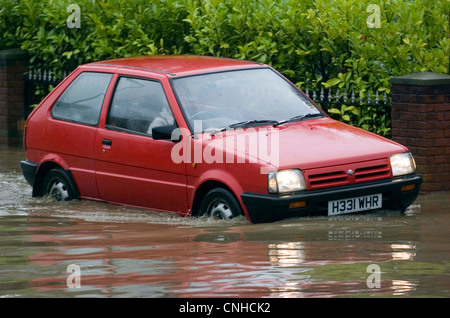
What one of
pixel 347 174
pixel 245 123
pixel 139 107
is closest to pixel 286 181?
pixel 347 174

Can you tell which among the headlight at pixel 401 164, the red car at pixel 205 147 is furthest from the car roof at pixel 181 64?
the headlight at pixel 401 164

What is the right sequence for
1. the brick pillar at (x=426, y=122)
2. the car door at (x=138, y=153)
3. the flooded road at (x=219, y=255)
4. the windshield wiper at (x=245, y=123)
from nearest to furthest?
the flooded road at (x=219, y=255)
the windshield wiper at (x=245, y=123)
the car door at (x=138, y=153)
the brick pillar at (x=426, y=122)

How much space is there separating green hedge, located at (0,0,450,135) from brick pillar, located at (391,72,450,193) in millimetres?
401

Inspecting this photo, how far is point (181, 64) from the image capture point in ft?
33.3

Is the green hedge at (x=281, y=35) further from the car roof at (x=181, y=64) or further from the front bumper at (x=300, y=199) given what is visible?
the front bumper at (x=300, y=199)

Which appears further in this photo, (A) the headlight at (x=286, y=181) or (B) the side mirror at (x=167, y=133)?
(B) the side mirror at (x=167, y=133)

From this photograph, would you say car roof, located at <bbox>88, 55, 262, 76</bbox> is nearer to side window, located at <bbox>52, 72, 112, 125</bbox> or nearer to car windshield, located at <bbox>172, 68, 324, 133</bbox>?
car windshield, located at <bbox>172, 68, 324, 133</bbox>

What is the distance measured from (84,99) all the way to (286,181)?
2.90 m

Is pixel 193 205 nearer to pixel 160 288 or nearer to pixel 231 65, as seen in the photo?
pixel 231 65

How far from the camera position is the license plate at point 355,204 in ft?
28.6

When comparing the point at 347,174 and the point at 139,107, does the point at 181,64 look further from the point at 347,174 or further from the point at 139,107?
the point at 347,174

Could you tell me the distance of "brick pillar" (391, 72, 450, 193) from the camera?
10.9 metres

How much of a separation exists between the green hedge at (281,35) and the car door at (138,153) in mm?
2782
